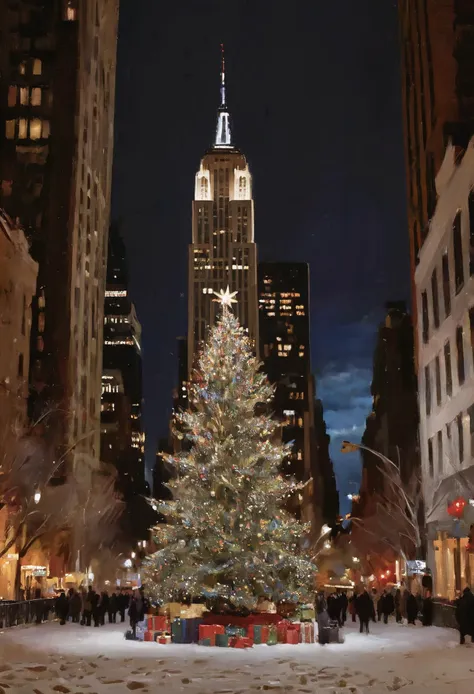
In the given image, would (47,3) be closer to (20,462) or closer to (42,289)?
(42,289)

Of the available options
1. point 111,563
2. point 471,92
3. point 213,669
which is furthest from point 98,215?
point 213,669

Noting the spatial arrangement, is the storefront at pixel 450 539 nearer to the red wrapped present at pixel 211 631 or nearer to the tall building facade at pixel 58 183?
the red wrapped present at pixel 211 631

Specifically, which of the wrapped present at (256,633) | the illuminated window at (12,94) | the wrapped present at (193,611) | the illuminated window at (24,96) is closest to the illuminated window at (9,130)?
the illuminated window at (12,94)

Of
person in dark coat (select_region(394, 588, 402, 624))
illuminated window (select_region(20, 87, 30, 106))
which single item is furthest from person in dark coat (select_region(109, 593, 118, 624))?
illuminated window (select_region(20, 87, 30, 106))

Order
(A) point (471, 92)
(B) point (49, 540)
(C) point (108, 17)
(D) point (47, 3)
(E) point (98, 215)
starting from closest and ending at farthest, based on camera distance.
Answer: (A) point (471, 92) → (B) point (49, 540) → (D) point (47, 3) → (E) point (98, 215) → (C) point (108, 17)

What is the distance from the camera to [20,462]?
5056 cm

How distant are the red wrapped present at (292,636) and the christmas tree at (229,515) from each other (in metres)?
1.05

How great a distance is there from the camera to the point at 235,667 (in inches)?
751

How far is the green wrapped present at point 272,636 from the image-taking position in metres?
25.6

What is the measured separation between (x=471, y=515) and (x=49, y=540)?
166ft

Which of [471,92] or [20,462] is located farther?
[471,92]

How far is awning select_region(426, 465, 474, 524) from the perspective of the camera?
37094mm

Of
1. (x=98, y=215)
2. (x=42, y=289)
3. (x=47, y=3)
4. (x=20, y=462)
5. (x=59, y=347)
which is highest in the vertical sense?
(x=47, y=3)

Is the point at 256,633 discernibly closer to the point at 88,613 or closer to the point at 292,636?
the point at 292,636
